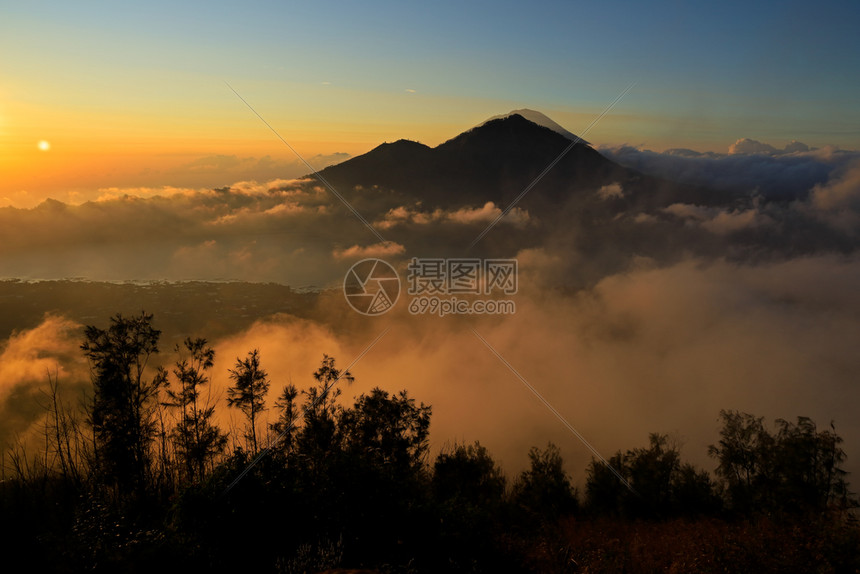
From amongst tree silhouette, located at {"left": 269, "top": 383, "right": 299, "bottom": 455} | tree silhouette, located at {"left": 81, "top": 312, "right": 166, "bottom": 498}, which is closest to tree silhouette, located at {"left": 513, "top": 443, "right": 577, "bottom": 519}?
tree silhouette, located at {"left": 269, "top": 383, "right": 299, "bottom": 455}

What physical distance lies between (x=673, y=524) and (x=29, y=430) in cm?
22782

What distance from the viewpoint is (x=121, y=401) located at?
2105 inches

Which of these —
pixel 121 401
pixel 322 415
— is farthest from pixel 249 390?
pixel 121 401

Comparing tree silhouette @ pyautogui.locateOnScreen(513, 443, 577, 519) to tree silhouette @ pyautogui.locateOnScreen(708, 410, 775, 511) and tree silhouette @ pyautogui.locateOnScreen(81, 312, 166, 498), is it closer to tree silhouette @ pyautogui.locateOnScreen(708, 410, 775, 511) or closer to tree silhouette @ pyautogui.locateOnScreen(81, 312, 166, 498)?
tree silhouette @ pyautogui.locateOnScreen(708, 410, 775, 511)

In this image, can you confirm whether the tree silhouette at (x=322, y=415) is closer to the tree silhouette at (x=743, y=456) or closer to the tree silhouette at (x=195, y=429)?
the tree silhouette at (x=195, y=429)

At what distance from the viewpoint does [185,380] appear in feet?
195

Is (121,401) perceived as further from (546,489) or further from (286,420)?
(546,489)

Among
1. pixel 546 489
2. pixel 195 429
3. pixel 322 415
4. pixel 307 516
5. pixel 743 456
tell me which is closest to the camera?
pixel 307 516

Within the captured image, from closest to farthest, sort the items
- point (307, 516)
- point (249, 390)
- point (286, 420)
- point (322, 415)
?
point (307, 516)
point (322, 415)
point (286, 420)
point (249, 390)

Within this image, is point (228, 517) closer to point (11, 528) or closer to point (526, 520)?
point (11, 528)

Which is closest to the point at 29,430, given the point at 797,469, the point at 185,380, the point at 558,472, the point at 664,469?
the point at 185,380

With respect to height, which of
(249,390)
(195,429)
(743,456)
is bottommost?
(743,456)

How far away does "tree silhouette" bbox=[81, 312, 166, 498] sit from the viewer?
5159cm

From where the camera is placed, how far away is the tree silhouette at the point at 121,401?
51594mm
